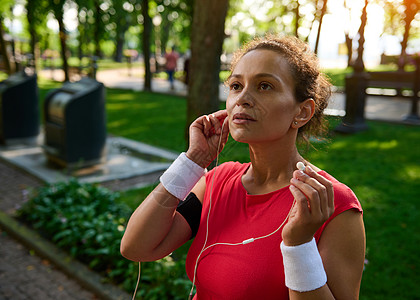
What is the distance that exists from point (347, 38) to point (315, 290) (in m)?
35.0

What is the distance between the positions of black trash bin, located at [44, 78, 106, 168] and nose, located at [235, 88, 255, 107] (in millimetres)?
5968

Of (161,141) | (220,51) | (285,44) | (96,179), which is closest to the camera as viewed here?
(285,44)

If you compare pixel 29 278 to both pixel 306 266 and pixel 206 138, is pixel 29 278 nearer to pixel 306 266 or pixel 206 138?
pixel 206 138

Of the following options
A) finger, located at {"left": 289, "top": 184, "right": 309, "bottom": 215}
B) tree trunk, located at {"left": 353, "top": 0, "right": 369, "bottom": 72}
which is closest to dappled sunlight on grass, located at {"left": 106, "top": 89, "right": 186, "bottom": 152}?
tree trunk, located at {"left": 353, "top": 0, "right": 369, "bottom": 72}

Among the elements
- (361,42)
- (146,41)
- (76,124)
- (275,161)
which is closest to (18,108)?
(76,124)

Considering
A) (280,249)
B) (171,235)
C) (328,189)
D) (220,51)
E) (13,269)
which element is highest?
(220,51)

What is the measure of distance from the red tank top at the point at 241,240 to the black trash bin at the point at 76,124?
18.9ft

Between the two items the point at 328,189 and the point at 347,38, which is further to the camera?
the point at 347,38

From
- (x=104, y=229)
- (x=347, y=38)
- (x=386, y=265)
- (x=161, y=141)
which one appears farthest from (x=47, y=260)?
(x=347, y=38)

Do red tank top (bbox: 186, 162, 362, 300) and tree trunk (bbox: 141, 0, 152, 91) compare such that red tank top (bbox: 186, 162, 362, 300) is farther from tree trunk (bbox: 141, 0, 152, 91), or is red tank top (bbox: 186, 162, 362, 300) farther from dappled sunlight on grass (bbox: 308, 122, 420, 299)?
tree trunk (bbox: 141, 0, 152, 91)

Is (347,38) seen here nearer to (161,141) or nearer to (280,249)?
(161,141)

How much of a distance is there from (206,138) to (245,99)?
43cm

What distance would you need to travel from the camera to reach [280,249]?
157 cm

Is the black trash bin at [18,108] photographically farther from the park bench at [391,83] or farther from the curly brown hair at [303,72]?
the park bench at [391,83]
